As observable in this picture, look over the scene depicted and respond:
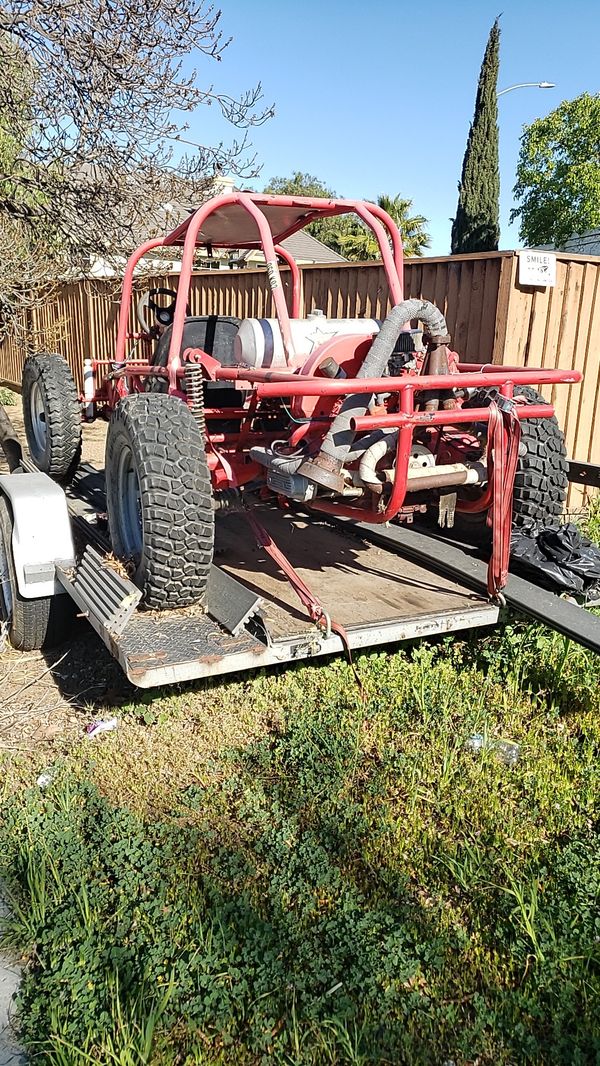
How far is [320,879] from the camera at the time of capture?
9.02ft

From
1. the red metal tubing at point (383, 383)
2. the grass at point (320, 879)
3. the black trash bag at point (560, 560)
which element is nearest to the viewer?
the grass at point (320, 879)

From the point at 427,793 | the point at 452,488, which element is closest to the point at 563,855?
the point at 427,793

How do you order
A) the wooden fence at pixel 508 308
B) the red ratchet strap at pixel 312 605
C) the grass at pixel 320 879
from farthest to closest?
the wooden fence at pixel 508 308 < the red ratchet strap at pixel 312 605 < the grass at pixel 320 879

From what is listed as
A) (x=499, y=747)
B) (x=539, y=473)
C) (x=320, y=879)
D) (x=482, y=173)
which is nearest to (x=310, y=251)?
(x=482, y=173)

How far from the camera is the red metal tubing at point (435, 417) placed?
3246 millimetres

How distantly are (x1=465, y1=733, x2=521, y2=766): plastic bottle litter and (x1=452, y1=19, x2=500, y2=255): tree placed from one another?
93.4ft

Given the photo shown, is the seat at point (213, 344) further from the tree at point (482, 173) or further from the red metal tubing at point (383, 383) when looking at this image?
the tree at point (482, 173)

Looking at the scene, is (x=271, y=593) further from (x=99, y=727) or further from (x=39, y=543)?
(x=39, y=543)

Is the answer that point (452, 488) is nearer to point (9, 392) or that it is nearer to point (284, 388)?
point (284, 388)

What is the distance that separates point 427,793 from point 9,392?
1506 cm

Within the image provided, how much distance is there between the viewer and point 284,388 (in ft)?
11.0

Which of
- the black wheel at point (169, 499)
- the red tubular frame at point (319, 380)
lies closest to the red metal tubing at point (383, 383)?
the red tubular frame at point (319, 380)

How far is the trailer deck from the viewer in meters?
3.30

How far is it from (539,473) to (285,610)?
1.70 meters
